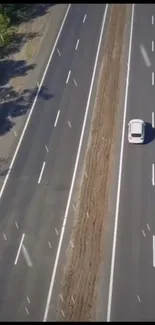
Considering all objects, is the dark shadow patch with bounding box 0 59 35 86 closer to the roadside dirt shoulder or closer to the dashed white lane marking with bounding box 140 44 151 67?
the roadside dirt shoulder

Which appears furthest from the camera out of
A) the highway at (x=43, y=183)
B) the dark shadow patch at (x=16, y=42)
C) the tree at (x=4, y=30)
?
the dark shadow patch at (x=16, y=42)

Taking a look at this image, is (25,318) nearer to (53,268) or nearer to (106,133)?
(53,268)

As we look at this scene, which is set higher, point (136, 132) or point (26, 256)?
point (136, 132)

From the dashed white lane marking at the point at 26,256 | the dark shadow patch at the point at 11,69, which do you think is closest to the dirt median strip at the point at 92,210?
the dashed white lane marking at the point at 26,256

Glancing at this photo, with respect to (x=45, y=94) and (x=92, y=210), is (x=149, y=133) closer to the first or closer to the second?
(x=92, y=210)

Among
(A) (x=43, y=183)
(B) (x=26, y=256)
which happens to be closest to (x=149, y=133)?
(A) (x=43, y=183)

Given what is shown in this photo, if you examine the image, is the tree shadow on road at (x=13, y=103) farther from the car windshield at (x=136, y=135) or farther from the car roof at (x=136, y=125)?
the car windshield at (x=136, y=135)

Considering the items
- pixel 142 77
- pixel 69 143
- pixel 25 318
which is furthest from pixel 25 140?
pixel 25 318
